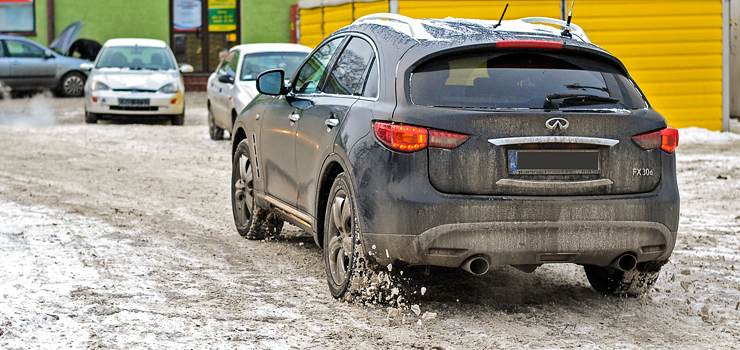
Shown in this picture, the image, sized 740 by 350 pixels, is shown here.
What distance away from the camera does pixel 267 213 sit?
7.16m

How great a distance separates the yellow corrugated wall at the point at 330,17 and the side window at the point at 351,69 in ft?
36.1

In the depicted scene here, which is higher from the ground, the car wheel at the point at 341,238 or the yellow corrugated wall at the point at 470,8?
the yellow corrugated wall at the point at 470,8

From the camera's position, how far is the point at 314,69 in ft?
20.8

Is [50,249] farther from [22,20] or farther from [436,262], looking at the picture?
[22,20]

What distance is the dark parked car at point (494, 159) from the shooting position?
4.63m

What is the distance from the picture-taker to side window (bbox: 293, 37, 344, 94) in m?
6.14

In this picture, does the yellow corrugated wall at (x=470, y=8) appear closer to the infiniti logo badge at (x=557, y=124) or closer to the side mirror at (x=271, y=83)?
the side mirror at (x=271, y=83)

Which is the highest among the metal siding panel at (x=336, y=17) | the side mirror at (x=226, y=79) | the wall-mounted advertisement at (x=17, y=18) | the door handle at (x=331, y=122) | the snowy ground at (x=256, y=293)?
the wall-mounted advertisement at (x=17, y=18)

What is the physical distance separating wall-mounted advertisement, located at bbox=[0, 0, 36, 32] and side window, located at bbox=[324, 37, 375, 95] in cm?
2567

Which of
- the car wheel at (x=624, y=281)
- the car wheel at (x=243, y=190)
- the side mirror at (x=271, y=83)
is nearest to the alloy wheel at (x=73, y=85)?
the car wheel at (x=243, y=190)

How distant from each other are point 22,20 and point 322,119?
26237 millimetres

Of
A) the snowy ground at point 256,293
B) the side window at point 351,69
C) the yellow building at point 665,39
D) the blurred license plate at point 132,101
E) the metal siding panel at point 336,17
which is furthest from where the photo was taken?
the metal siding panel at point 336,17

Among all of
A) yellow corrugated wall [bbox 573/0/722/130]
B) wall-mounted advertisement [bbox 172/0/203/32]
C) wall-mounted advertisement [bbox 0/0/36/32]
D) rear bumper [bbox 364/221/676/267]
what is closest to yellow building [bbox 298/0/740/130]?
yellow corrugated wall [bbox 573/0/722/130]

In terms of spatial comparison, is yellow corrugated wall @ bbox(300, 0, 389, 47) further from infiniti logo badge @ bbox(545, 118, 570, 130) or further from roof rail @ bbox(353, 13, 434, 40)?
infiniti logo badge @ bbox(545, 118, 570, 130)
